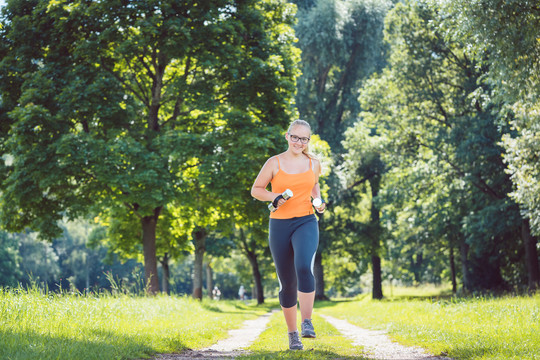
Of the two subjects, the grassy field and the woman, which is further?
the woman

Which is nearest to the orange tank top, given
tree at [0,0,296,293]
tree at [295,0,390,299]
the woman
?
the woman

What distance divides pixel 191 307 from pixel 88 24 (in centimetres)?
923

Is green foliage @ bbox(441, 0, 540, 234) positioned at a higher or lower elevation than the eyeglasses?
higher

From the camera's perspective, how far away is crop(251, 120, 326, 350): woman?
624 centimetres

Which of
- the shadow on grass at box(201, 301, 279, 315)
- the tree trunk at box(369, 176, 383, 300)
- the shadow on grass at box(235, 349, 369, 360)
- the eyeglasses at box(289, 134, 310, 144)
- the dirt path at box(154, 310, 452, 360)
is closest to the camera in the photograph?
the shadow on grass at box(235, 349, 369, 360)

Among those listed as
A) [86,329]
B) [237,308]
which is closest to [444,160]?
[237,308]

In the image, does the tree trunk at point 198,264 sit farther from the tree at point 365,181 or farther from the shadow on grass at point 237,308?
the tree at point 365,181

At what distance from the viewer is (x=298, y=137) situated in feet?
21.1

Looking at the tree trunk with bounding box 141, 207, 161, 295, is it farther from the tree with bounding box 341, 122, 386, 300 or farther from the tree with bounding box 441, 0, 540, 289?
the tree with bounding box 341, 122, 386, 300

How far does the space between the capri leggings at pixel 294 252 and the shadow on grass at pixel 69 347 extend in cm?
187

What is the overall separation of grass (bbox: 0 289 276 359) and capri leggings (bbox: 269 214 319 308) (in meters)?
1.88

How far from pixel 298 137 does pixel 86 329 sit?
12.5 feet

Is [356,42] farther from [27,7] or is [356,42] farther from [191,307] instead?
[191,307]

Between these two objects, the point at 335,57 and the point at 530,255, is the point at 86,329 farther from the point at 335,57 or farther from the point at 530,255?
the point at 335,57
